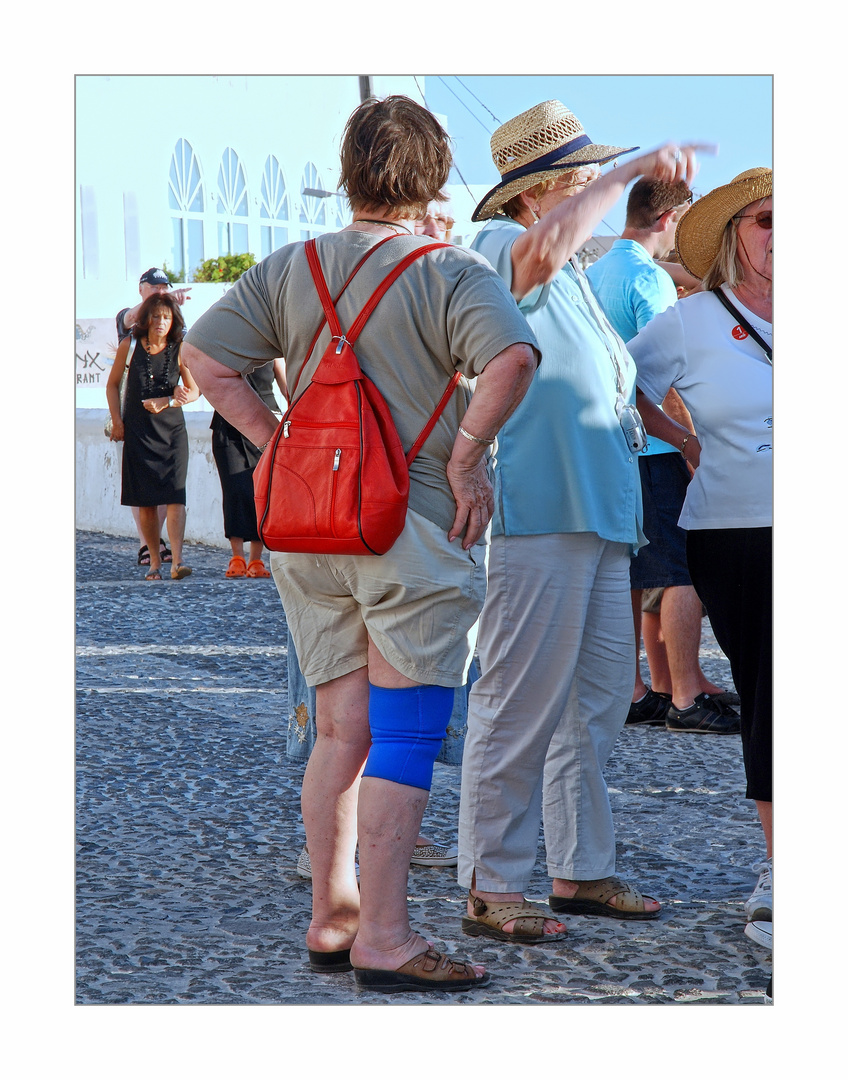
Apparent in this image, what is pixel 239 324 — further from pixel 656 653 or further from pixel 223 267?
pixel 223 267

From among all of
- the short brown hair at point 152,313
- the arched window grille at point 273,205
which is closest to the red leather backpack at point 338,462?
the short brown hair at point 152,313

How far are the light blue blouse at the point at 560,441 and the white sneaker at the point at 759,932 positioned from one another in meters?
0.90

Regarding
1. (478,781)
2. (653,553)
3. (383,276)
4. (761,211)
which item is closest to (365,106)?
(383,276)

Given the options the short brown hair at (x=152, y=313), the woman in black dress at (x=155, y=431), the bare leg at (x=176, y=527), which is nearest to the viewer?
the short brown hair at (x=152, y=313)

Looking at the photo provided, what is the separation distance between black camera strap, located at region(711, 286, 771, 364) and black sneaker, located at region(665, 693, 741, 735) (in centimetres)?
239

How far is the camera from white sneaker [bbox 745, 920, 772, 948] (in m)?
2.68

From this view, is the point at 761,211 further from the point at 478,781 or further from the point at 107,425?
the point at 107,425

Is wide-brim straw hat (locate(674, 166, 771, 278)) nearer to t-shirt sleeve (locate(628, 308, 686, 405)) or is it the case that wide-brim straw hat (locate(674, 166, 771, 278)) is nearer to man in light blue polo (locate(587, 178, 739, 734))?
t-shirt sleeve (locate(628, 308, 686, 405))

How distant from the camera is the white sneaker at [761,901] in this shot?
9.09 feet

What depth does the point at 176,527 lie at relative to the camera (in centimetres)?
912

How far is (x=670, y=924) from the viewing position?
113 inches

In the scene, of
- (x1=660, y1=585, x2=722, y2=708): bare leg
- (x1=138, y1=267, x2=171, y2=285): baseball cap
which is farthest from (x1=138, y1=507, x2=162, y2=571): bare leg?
(x1=660, y1=585, x2=722, y2=708): bare leg

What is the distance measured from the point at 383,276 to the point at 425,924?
59.0 inches

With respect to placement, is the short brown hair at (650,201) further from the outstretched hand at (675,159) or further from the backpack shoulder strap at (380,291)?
the backpack shoulder strap at (380,291)
